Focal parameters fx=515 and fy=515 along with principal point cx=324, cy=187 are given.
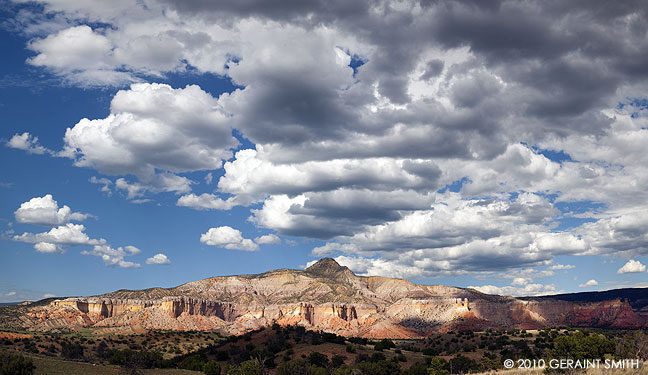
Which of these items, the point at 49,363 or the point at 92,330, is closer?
the point at 49,363

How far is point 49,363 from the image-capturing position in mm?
A: 56938

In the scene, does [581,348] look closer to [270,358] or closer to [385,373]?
[385,373]

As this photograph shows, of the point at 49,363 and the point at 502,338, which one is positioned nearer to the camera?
the point at 49,363

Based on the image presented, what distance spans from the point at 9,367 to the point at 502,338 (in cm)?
9119

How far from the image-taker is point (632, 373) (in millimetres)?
27141

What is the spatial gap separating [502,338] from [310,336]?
4131 cm

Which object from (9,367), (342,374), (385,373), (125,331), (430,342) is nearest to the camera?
(9,367)

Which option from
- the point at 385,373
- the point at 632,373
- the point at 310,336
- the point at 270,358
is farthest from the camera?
the point at 310,336

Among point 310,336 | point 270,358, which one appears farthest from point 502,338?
point 270,358

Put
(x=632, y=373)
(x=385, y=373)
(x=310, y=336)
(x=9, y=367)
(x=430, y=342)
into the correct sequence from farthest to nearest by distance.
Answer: (x=430, y=342) → (x=310, y=336) → (x=385, y=373) → (x=9, y=367) → (x=632, y=373)

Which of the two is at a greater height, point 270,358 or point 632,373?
point 632,373

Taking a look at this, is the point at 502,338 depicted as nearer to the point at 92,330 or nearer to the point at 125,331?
the point at 125,331

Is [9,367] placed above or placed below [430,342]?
above

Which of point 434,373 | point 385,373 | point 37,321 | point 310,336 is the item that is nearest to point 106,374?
point 385,373
